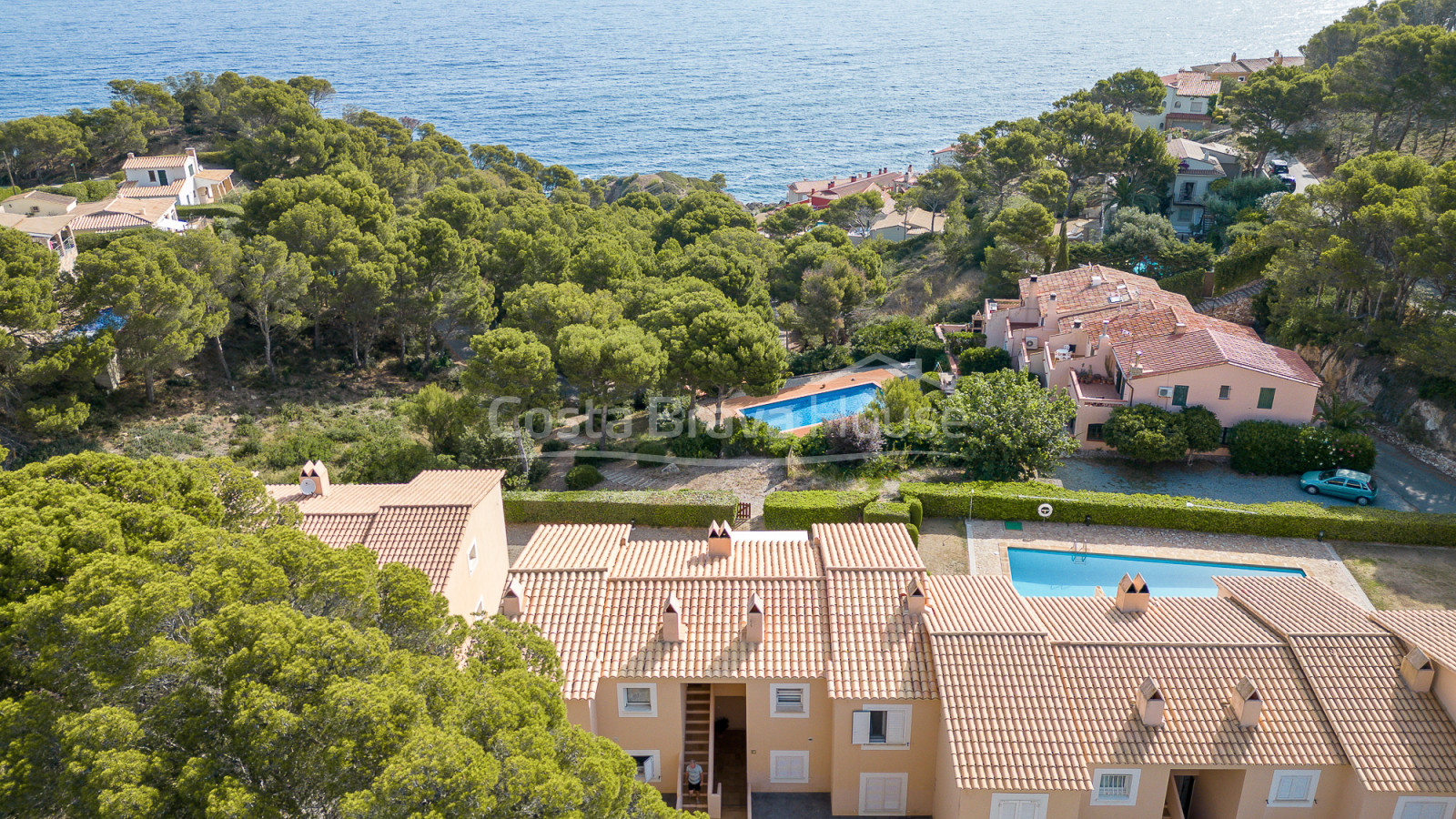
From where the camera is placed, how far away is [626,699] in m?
18.9

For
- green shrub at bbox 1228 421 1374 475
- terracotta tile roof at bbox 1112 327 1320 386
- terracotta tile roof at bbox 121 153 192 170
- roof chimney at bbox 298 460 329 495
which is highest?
terracotta tile roof at bbox 121 153 192 170

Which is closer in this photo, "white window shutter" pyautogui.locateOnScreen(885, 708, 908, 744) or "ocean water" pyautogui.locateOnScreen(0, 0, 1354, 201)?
"white window shutter" pyautogui.locateOnScreen(885, 708, 908, 744)

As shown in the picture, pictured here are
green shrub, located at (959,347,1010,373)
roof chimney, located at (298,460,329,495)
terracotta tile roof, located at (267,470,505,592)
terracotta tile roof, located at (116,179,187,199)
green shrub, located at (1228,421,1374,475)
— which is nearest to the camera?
terracotta tile roof, located at (267,470,505,592)

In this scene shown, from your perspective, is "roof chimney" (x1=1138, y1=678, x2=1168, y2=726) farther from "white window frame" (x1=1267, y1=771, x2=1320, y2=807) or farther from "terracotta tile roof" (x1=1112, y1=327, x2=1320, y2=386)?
"terracotta tile roof" (x1=1112, y1=327, x2=1320, y2=386)

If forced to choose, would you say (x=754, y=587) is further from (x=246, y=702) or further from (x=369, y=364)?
(x=369, y=364)

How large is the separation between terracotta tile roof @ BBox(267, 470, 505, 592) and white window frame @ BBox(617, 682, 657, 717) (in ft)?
15.5

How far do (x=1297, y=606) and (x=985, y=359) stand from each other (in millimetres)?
24124

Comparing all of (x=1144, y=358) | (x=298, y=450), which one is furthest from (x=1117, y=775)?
(x=298, y=450)

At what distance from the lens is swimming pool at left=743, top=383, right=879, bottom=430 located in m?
40.3

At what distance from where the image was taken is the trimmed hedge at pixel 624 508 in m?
29.8

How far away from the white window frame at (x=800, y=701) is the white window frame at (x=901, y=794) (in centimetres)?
174

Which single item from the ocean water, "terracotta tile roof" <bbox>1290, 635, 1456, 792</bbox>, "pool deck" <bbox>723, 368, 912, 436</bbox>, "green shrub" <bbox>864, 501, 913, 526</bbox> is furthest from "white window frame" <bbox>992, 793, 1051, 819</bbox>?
the ocean water

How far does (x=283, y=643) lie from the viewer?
10.7 metres

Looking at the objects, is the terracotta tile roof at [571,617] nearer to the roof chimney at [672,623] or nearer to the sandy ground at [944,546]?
the roof chimney at [672,623]
